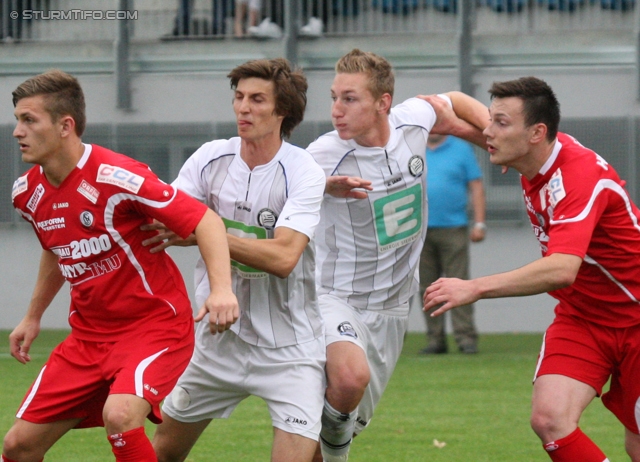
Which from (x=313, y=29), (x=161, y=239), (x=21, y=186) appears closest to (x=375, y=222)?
(x=161, y=239)

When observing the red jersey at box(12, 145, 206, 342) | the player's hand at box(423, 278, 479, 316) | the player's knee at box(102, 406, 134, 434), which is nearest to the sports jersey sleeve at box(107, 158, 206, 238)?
the red jersey at box(12, 145, 206, 342)

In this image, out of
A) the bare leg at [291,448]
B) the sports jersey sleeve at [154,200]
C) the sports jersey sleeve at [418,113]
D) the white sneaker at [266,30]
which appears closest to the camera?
the sports jersey sleeve at [154,200]

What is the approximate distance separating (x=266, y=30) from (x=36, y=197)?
997 centimetres

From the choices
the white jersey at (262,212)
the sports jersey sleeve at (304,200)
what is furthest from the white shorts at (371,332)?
the sports jersey sleeve at (304,200)

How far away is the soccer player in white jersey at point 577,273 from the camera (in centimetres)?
460

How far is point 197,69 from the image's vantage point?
14195 millimetres

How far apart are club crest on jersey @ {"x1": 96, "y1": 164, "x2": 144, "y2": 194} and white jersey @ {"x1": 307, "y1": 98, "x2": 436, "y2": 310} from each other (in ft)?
4.08

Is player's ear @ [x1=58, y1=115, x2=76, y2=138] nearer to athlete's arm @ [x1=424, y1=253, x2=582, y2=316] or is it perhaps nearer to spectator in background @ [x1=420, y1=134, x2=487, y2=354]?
athlete's arm @ [x1=424, y1=253, x2=582, y2=316]

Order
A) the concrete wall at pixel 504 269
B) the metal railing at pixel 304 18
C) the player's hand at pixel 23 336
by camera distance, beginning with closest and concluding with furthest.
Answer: the player's hand at pixel 23 336 → the concrete wall at pixel 504 269 → the metal railing at pixel 304 18

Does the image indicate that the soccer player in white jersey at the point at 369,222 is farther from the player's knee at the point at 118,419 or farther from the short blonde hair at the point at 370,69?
the player's knee at the point at 118,419

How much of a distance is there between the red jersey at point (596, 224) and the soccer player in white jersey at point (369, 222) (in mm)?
774

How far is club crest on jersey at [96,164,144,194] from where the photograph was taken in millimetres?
4379

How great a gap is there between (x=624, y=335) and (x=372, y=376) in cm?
136

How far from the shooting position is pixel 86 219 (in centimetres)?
444
